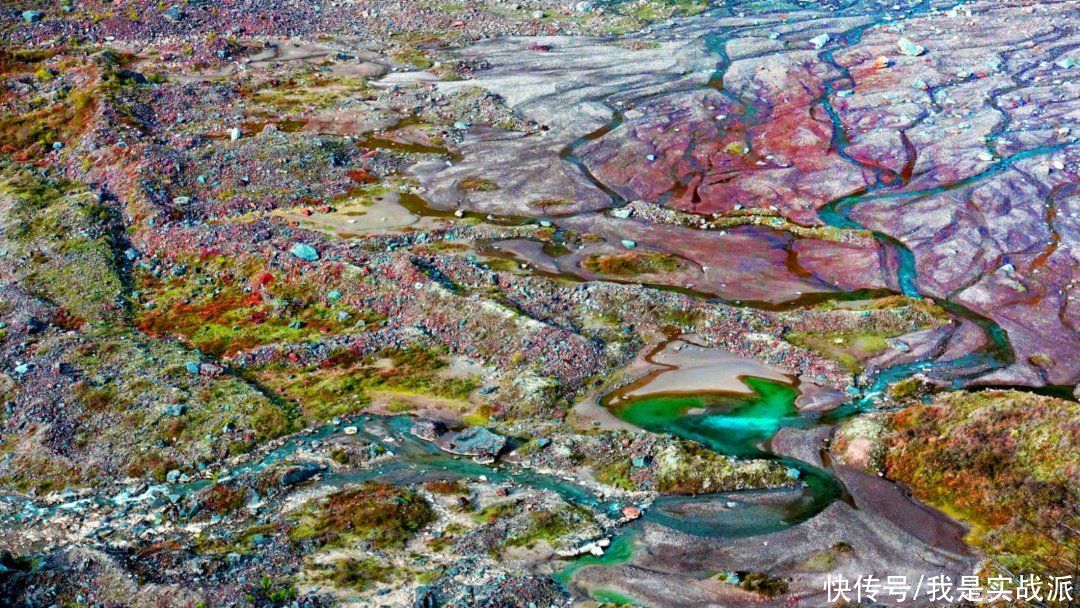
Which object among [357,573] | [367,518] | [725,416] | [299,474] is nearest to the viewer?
[357,573]

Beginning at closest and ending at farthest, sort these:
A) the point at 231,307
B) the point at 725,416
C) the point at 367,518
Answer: the point at 367,518 → the point at 725,416 → the point at 231,307

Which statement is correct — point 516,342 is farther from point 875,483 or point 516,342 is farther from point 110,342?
point 110,342

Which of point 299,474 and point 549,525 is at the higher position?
point 299,474

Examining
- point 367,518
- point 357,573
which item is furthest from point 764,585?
point 367,518

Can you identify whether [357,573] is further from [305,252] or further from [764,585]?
[305,252]

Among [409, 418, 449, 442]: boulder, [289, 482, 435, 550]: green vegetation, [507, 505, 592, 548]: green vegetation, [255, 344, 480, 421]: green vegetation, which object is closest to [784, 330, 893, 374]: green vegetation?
[507, 505, 592, 548]: green vegetation
